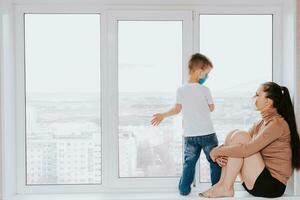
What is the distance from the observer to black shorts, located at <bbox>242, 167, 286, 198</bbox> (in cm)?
256

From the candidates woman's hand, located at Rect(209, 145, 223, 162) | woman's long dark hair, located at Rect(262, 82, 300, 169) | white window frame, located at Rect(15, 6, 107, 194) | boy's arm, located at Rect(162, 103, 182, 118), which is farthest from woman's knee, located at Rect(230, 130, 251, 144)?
white window frame, located at Rect(15, 6, 107, 194)

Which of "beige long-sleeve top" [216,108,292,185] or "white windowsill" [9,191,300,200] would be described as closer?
"beige long-sleeve top" [216,108,292,185]

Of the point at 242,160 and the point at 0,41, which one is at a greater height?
the point at 0,41

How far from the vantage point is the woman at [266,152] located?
101 inches

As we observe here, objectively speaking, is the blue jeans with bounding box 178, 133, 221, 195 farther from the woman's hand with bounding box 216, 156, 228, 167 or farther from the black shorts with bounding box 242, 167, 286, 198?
the black shorts with bounding box 242, 167, 286, 198

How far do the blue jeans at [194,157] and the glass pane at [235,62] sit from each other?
0.59ft

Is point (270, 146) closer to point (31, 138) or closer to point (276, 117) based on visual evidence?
point (276, 117)

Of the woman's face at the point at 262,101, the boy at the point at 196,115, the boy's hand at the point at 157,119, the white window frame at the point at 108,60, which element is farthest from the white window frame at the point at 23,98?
the woman's face at the point at 262,101

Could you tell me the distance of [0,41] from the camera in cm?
261

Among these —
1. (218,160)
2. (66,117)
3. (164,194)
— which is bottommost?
(164,194)

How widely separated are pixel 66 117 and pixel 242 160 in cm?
110

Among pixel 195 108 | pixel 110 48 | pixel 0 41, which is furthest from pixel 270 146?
pixel 0 41

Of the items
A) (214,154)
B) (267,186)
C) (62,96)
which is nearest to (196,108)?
(214,154)

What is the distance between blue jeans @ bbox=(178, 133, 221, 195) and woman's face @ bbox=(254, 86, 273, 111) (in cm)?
31
